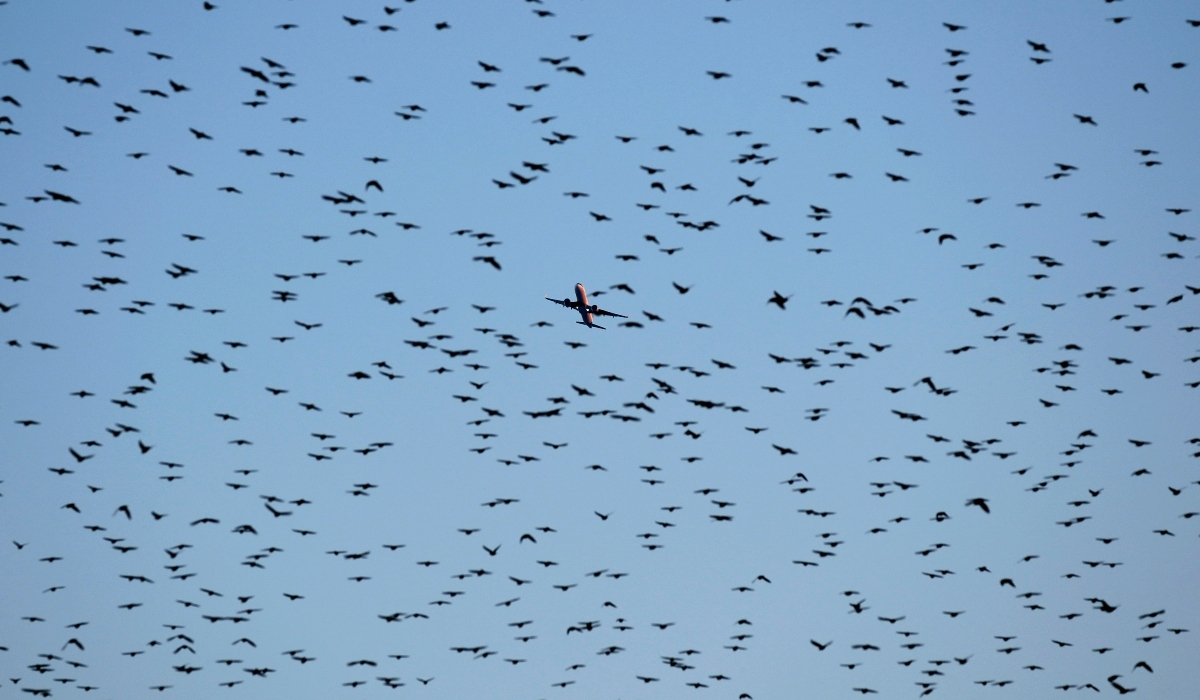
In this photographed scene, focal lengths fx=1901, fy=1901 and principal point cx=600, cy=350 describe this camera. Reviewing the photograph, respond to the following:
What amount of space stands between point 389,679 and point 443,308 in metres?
25.5

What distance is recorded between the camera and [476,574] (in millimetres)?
121188

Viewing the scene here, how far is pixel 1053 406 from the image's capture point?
117500 mm

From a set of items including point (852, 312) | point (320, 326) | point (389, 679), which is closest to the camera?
point (852, 312)


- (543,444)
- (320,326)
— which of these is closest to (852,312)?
(543,444)

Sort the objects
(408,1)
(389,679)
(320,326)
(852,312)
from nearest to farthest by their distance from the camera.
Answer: (408,1) < (852,312) < (320,326) < (389,679)

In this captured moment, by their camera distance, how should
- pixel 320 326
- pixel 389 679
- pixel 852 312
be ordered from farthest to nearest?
pixel 389 679 → pixel 320 326 → pixel 852 312

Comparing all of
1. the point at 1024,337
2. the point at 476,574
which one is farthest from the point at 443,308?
the point at 1024,337

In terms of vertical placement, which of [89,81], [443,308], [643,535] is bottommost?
[643,535]

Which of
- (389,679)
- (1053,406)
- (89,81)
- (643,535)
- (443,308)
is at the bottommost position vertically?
(389,679)

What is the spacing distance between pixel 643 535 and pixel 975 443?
2161 cm

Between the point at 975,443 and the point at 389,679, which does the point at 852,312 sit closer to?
the point at 975,443

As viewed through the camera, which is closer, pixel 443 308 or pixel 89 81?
pixel 89 81

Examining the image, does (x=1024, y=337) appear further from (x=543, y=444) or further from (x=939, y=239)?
(x=543, y=444)

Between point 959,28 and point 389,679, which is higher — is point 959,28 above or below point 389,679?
above
